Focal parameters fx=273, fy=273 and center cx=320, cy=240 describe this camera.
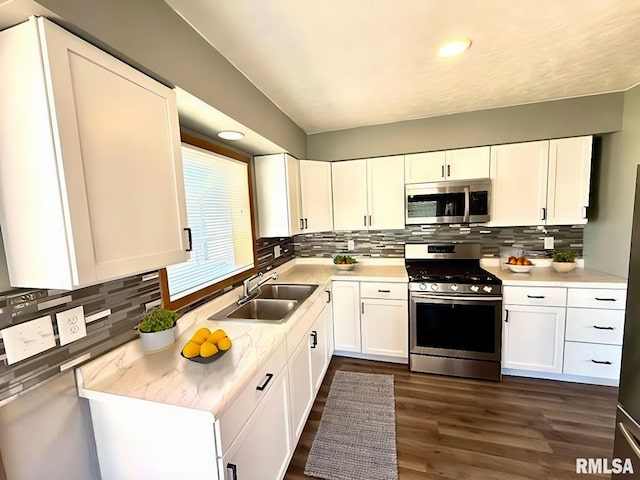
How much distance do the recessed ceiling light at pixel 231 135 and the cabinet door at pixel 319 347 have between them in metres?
1.50

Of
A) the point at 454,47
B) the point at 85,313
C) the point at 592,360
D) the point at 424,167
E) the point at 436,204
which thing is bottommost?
the point at 592,360

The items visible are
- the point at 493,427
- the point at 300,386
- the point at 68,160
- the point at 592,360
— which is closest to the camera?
the point at 68,160

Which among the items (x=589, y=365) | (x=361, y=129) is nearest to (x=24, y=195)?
(x=361, y=129)

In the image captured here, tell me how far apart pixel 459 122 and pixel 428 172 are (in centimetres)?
53

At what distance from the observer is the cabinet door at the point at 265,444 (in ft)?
3.39

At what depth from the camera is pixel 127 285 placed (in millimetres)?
1297

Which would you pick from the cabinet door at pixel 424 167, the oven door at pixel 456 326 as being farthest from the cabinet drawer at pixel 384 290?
the cabinet door at pixel 424 167

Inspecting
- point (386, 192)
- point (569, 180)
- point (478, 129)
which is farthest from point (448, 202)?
point (569, 180)

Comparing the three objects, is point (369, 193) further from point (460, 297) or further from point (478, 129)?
point (460, 297)

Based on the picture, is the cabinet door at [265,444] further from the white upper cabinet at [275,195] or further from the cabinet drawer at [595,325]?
the cabinet drawer at [595,325]

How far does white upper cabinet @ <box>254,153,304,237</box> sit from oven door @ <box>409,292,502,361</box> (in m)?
1.37

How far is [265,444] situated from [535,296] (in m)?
2.39

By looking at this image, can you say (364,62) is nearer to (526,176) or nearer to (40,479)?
(526,176)

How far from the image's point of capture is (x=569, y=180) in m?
2.47
